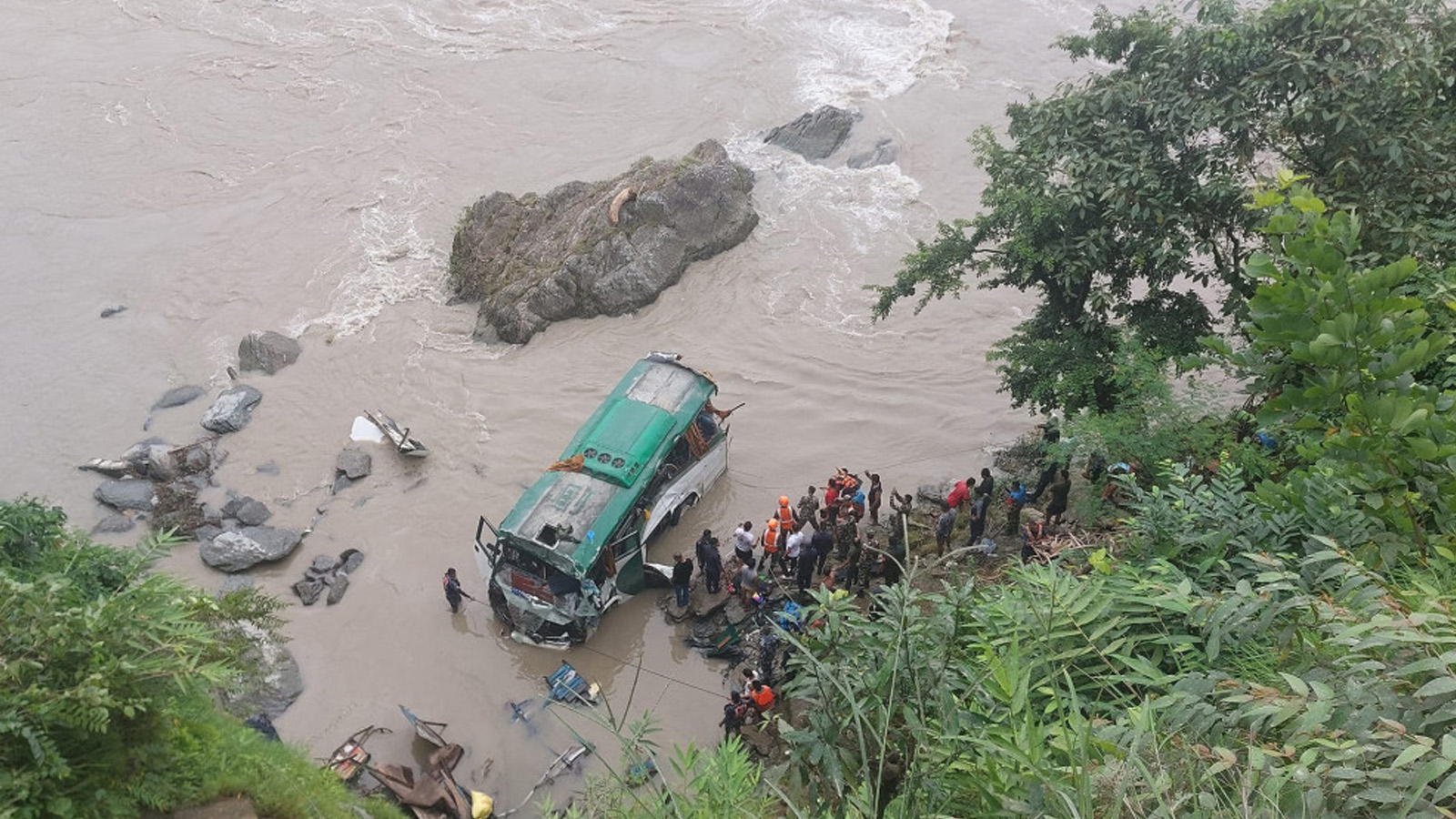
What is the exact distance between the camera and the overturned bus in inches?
457

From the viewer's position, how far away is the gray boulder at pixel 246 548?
13906mm

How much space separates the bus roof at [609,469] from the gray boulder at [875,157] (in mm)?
11851

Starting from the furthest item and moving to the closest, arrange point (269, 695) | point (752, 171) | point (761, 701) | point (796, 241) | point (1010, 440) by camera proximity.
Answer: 1. point (752, 171)
2. point (796, 241)
3. point (1010, 440)
4. point (269, 695)
5. point (761, 701)

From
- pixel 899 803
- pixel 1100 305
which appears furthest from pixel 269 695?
pixel 1100 305

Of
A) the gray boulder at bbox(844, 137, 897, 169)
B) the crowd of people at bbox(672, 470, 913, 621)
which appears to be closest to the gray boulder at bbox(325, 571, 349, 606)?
the crowd of people at bbox(672, 470, 913, 621)

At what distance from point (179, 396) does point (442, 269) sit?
6038 mm

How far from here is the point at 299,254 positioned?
21.4 m

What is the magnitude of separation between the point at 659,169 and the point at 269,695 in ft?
45.3

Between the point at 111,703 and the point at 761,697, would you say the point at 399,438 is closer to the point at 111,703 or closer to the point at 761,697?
the point at 761,697

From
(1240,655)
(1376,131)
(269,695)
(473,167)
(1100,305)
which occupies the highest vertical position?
(1376,131)

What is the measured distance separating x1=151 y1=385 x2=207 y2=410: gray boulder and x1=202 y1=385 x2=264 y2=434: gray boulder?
0.63 m

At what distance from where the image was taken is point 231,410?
1686 cm

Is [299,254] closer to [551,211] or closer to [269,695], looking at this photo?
[551,211]

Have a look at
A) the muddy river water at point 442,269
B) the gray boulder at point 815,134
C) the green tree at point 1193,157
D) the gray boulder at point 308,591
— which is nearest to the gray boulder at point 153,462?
the muddy river water at point 442,269
